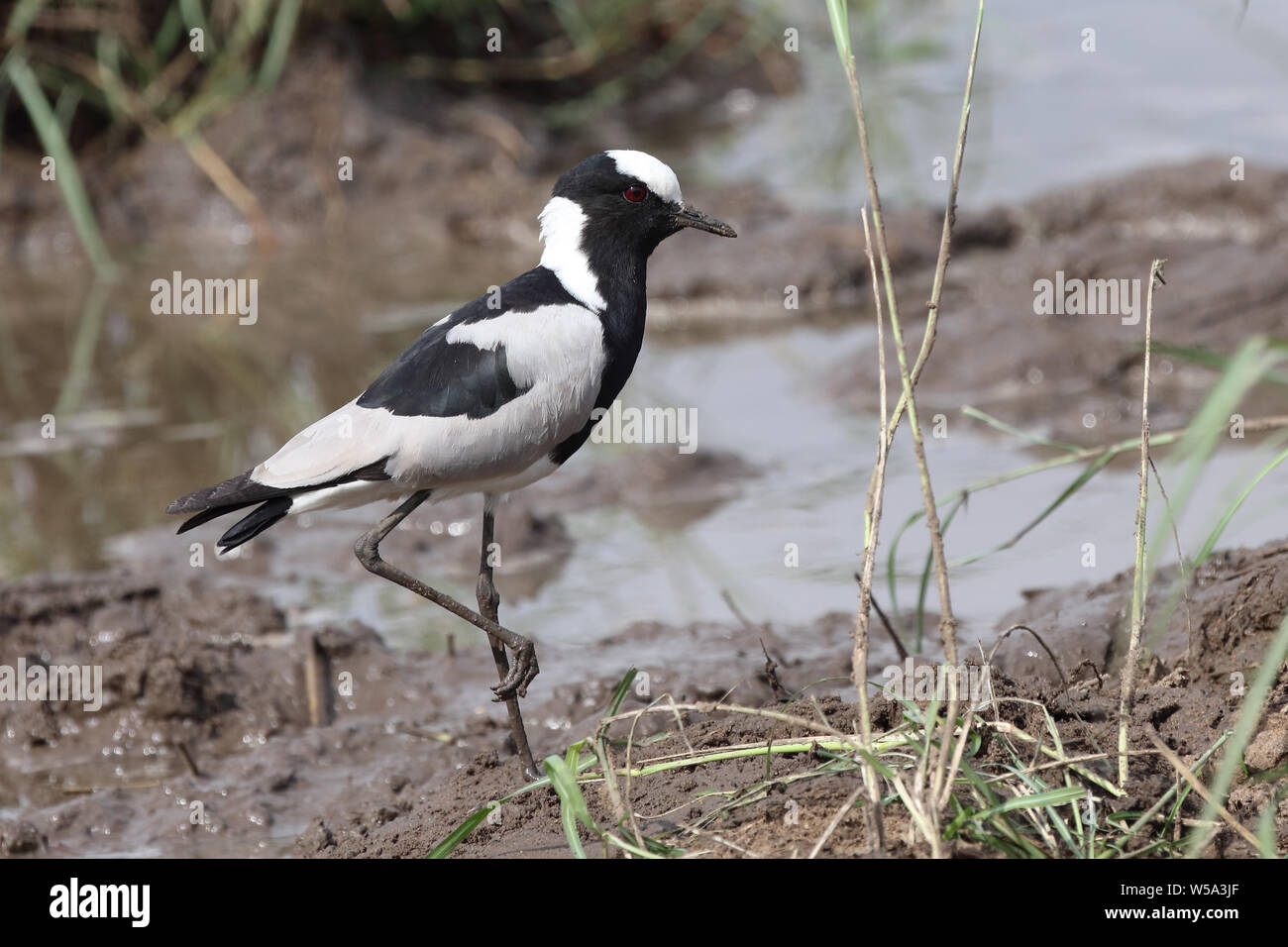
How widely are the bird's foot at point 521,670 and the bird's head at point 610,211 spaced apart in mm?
1010

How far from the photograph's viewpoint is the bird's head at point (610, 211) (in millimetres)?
4215

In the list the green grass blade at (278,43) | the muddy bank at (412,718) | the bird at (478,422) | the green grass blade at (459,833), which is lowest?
the green grass blade at (459,833)

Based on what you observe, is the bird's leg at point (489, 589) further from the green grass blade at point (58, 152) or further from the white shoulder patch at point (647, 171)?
the green grass blade at point (58, 152)

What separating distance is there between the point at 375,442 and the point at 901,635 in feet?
5.79

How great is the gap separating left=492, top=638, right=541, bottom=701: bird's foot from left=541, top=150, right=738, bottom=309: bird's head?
101 cm

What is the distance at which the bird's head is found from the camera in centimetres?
421

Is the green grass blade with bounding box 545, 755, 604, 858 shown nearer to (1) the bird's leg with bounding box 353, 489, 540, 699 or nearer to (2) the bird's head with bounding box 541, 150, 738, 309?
(1) the bird's leg with bounding box 353, 489, 540, 699

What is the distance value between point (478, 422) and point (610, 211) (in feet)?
2.52

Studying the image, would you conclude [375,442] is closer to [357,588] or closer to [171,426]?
[357,588]

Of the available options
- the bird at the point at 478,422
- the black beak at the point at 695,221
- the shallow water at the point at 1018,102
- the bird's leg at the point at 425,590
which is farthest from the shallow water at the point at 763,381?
the black beak at the point at 695,221

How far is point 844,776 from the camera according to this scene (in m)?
3.02

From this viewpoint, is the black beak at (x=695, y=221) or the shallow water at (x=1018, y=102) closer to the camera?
the black beak at (x=695, y=221)

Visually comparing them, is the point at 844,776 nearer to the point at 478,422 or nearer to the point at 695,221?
the point at 478,422

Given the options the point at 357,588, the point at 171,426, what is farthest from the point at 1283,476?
the point at 171,426
